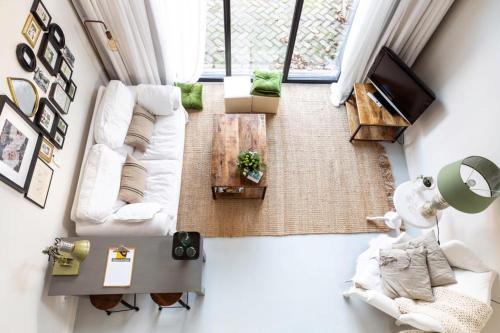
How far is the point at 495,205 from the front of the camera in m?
Answer: 2.23

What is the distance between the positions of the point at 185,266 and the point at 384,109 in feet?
8.20

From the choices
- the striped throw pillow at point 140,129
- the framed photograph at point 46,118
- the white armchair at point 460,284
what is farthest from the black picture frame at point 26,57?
the white armchair at point 460,284

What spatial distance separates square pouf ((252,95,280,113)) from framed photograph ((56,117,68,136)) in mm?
1804

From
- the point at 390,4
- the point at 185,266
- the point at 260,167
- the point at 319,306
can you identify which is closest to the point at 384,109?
the point at 390,4

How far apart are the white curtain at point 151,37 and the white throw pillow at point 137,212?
1403 mm

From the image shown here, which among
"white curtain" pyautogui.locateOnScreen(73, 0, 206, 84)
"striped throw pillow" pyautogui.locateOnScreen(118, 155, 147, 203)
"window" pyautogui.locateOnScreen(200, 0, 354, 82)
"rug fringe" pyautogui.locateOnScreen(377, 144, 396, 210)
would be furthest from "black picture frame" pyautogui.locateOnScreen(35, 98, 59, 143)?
"rug fringe" pyautogui.locateOnScreen(377, 144, 396, 210)

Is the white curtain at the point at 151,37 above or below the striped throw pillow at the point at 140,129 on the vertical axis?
above

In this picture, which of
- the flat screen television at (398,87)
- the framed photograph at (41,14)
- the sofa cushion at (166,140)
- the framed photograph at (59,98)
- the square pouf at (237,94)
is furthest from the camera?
the square pouf at (237,94)

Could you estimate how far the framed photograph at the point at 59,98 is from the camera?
2.29 meters

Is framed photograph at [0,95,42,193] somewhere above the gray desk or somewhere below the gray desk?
above

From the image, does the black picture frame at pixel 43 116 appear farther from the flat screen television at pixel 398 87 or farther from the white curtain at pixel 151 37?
the flat screen television at pixel 398 87

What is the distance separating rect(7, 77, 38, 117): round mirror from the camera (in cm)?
191

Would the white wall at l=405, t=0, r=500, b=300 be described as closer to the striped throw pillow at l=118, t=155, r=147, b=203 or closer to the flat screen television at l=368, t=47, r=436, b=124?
the flat screen television at l=368, t=47, r=436, b=124

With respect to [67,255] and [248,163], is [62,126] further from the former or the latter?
[248,163]
